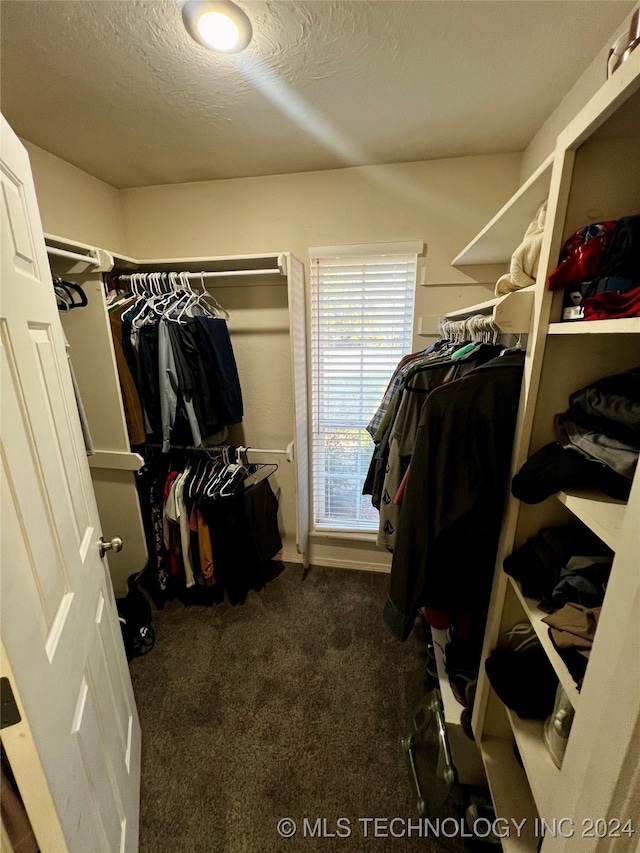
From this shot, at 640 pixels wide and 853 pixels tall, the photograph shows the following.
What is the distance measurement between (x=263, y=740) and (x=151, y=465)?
1.52 meters

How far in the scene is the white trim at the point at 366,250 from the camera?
6.00ft

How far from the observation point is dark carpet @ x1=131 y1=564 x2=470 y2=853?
111cm

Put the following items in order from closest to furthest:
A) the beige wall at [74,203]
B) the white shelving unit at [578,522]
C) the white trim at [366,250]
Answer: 1. the white shelving unit at [578,522]
2. the beige wall at [74,203]
3. the white trim at [366,250]

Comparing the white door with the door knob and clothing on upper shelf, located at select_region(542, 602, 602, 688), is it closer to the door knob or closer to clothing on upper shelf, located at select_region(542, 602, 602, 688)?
the door knob

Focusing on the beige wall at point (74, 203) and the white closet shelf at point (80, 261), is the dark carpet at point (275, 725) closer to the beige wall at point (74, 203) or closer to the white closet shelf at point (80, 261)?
the white closet shelf at point (80, 261)

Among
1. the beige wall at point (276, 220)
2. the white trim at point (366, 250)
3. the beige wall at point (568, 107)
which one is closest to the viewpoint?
the beige wall at point (568, 107)

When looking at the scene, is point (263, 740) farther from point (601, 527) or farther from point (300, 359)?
point (300, 359)

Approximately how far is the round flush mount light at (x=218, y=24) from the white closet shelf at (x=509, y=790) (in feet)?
7.92

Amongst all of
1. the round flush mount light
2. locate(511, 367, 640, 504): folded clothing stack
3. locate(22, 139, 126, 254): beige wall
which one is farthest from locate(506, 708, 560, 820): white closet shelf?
locate(22, 139, 126, 254): beige wall

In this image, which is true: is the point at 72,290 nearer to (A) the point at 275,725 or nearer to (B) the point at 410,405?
(B) the point at 410,405

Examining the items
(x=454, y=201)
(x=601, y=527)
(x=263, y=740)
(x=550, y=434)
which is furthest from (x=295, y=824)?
(x=454, y=201)

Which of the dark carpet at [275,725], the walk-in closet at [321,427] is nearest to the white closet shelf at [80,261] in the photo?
the walk-in closet at [321,427]

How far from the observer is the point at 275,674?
161 centimetres

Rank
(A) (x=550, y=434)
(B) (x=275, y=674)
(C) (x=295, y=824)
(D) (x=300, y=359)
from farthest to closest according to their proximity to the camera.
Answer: (D) (x=300, y=359) < (B) (x=275, y=674) < (C) (x=295, y=824) < (A) (x=550, y=434)
